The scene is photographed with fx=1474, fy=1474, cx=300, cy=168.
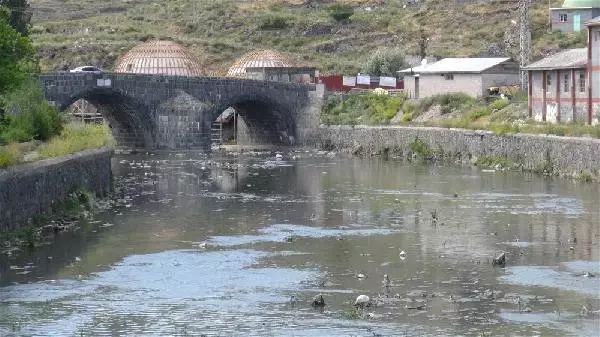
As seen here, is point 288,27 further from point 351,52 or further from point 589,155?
point 589,155

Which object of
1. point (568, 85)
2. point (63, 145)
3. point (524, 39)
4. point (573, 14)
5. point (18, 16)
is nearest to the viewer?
point (63, 145)

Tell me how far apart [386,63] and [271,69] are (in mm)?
11380

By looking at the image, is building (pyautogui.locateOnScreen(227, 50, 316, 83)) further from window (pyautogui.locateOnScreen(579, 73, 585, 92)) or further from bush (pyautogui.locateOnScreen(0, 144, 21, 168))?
bush (pyautogui.locateOnScreen(0, 144, 21, 168))

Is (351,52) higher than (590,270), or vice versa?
(351,52)

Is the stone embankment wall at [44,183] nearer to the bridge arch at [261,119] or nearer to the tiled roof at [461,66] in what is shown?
the tiled roof at [461,66]

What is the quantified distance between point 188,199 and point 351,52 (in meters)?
77.3

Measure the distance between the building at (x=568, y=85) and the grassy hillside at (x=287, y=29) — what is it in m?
37.6

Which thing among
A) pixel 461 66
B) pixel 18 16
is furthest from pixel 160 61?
pixel 18 16

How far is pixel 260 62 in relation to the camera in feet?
361

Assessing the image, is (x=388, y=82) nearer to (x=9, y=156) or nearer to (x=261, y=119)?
(x=261, y=119)

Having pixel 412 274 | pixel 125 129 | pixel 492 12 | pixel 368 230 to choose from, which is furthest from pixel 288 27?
pixel 412 274

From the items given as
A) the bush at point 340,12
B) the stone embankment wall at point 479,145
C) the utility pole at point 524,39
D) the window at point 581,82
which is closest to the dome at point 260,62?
the stone embankment wall at point 479,145

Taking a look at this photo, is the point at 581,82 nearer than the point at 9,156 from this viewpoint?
No

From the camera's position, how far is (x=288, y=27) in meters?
141
